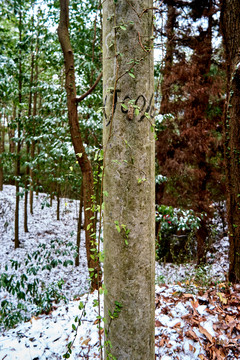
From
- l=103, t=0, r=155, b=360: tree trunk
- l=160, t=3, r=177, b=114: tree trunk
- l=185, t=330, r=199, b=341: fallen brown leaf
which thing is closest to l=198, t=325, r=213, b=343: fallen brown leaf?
l=185, t=330, r=199, b=341: fallen brown leaf

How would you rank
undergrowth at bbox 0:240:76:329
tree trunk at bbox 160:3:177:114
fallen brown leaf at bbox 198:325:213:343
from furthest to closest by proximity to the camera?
tree trunk at bbox 160:3:177:114 → undergrowth at bbox 0:240:76:329 → fallen brown leaf at bbox 198:325:213:343

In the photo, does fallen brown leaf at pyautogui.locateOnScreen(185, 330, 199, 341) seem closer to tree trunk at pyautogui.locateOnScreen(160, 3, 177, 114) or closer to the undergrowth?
the undergrowth

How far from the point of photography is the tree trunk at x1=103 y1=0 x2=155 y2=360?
3.22 feet

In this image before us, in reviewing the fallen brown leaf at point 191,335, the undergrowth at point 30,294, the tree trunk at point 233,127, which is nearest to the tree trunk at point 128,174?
the fallen brown leaf at point 191,335

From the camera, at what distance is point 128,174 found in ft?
3.24

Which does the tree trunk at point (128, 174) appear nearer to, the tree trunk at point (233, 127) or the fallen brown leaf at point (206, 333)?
the fallen brown leaf at point (206, 333)

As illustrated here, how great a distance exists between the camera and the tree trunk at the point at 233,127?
275cm

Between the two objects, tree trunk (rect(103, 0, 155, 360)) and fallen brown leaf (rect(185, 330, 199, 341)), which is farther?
fallen brown leaf (rect(185, 330, 199, 341))

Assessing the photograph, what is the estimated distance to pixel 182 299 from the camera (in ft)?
8.38

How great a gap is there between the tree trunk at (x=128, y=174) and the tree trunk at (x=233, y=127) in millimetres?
2176

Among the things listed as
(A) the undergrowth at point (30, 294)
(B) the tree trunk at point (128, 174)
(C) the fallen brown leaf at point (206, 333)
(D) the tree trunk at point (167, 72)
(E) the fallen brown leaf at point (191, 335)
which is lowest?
(A) the undergrowth at point (30, 294)

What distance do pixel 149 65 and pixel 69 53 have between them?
2.99m

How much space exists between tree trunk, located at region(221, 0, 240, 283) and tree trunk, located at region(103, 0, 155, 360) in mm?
2176

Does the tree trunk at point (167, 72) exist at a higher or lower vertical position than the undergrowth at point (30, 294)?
higher
